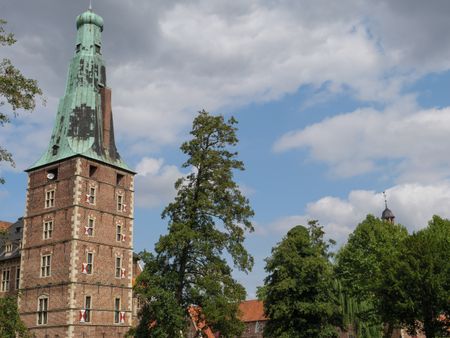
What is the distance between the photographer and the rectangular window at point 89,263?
151 ft

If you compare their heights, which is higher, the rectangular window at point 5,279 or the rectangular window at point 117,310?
the rectangular window at point 5,279

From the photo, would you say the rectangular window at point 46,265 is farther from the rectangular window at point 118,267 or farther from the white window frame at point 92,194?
the white window frame at point 92,194

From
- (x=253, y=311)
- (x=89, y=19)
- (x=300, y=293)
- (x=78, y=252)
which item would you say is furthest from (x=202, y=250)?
(x=253, y=311)

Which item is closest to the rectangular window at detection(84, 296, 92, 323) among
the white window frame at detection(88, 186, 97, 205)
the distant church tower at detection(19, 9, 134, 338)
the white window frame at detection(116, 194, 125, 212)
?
the distant church tower at detection(19, 9, 134, 338)

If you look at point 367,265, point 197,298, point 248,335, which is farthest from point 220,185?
point 248,335

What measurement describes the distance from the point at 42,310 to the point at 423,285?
2945 centimetres

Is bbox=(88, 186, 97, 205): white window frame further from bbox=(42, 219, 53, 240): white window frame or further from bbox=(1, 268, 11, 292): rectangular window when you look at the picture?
bbox=(1, 268, 11, 292): rectangular window

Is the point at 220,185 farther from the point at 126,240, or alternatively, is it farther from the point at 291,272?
the point at 126,240

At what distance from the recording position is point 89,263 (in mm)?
46156

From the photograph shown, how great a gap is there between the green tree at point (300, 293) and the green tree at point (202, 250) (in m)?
8.71

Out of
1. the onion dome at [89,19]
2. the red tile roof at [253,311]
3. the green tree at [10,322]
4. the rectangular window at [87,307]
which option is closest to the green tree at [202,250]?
the green tree at [10,322]

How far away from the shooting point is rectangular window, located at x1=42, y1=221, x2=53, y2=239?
4778cm

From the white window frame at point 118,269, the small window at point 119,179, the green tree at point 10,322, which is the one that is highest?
the small window at point 119,179

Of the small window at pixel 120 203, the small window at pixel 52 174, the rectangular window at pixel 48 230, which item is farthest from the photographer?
the small window at pixel 120 203
